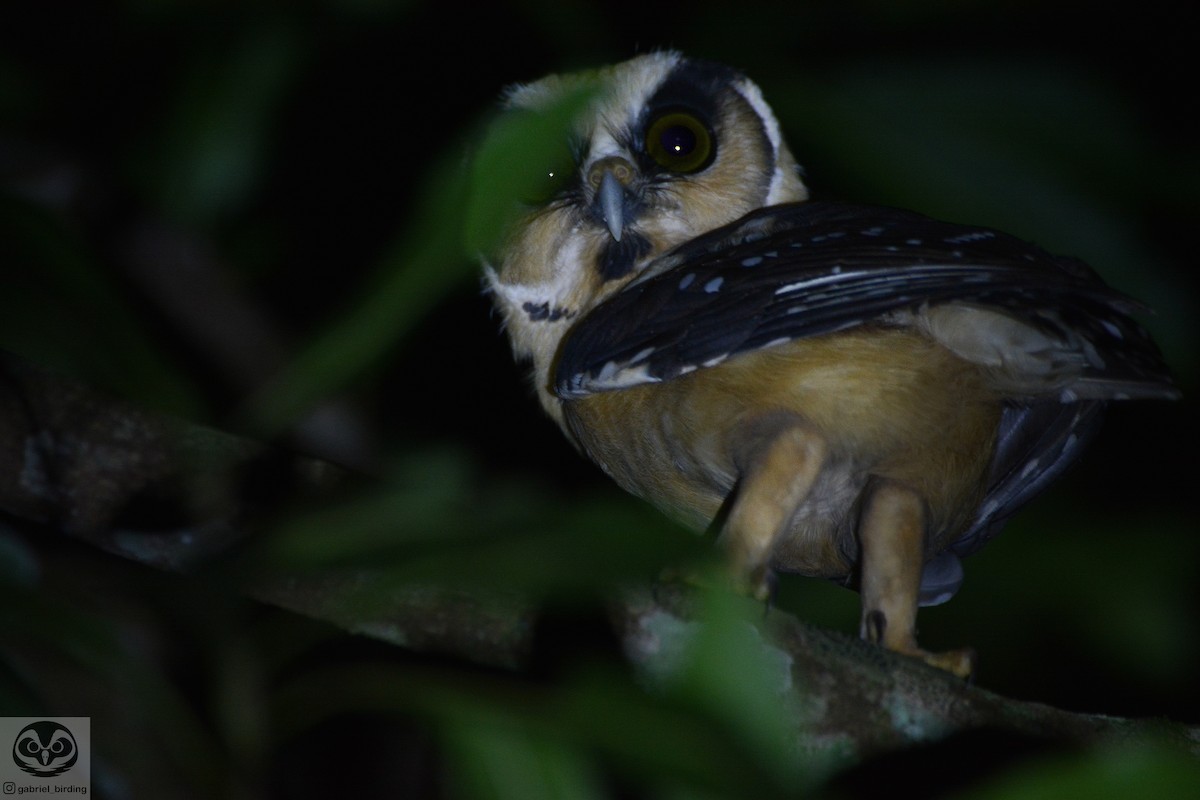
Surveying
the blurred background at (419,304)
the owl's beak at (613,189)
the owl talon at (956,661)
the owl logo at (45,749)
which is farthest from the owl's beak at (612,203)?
the owl logo at (45,749)

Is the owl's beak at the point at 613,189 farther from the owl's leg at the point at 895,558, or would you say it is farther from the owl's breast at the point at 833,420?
the owl's leg at the point at 895,558

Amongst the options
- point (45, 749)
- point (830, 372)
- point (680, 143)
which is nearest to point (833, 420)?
point (830, 372)

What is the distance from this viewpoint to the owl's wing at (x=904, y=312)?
196cm

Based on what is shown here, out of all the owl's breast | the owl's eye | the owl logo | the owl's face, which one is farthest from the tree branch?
the owl's eye

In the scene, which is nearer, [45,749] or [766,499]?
[45,749]

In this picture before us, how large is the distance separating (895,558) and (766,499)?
30 cm

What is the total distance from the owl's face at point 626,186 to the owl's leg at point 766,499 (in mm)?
671

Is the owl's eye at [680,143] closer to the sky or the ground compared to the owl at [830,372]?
closer to the sky

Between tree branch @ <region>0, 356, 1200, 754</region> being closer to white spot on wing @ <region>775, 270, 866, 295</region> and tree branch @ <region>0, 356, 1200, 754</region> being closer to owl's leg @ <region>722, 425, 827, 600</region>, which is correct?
owl's leg @ <region>722, 425, 827, 600</region>

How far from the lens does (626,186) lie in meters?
2.68

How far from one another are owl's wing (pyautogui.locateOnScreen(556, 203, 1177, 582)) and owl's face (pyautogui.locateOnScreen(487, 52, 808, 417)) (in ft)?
0.74

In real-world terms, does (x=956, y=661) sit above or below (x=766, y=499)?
below

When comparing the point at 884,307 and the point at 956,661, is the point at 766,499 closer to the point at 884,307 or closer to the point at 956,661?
the point at 884,307

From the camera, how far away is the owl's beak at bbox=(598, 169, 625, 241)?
2568 millimetres
